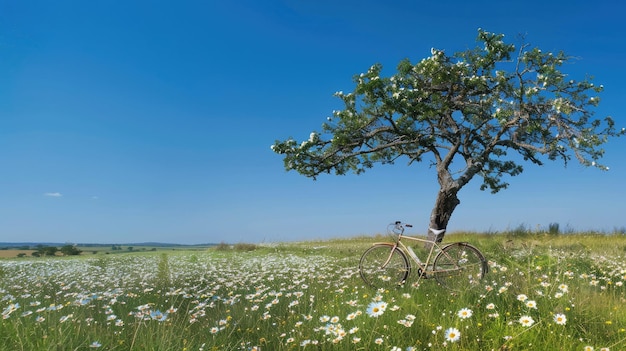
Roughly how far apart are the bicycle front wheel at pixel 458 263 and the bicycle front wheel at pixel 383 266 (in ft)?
2.40

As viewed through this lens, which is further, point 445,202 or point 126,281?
point 445,202

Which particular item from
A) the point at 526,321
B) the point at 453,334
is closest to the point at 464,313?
the point at 526,321

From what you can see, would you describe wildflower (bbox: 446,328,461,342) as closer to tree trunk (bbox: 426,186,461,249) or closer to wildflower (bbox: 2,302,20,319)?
wildflower (bbox: 2,302,20,319)

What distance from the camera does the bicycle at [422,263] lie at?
992cm

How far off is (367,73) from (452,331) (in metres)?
17.6

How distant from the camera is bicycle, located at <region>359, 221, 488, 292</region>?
9922mm

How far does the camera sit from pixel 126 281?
41.7 feet

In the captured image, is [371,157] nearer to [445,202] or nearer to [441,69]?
[445,202]

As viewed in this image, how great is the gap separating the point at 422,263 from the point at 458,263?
0.79 metres

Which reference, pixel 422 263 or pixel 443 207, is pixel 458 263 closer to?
pixel 422 263

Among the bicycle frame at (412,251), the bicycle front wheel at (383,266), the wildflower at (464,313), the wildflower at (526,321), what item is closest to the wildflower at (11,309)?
the wildflower at (464,313)

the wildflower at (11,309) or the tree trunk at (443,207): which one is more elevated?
the tree trunk at (443,207)

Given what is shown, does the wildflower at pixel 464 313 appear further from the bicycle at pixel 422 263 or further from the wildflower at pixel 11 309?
the wildflower at pixel 11 309

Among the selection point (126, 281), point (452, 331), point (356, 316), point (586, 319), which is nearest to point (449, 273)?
point (586, 319)
